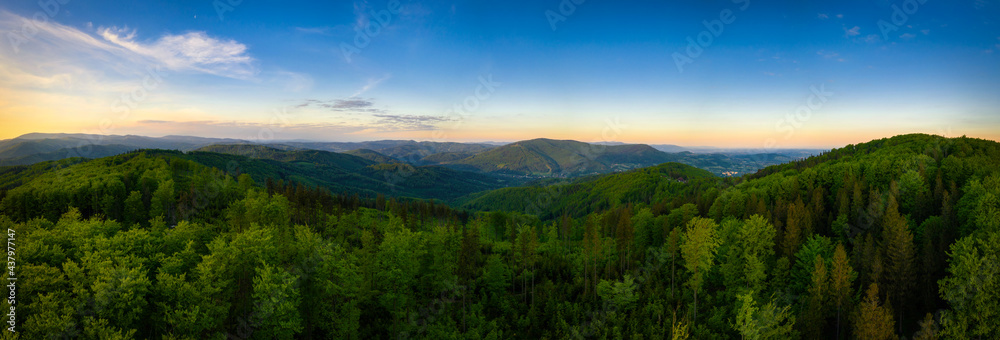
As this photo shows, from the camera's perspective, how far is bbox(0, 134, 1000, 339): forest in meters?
28.6

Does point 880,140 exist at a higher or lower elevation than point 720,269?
higher

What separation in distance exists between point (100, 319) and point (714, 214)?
92.2 metres

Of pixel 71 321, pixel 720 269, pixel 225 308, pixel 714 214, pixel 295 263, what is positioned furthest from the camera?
pixel 714 214

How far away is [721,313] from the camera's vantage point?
145 feet

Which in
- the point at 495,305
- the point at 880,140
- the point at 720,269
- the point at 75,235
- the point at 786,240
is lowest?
the point at 495,305

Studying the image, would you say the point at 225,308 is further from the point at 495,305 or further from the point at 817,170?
the point at 817,170

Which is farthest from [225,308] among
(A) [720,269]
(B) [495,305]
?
(A) [720,269]

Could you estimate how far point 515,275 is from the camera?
200 ft

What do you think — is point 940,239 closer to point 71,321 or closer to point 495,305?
point 495,305

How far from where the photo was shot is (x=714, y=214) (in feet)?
268

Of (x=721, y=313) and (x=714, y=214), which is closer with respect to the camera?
(x=721, y=313)

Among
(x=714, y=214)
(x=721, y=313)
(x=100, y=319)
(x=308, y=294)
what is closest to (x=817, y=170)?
(x=714, y=214)

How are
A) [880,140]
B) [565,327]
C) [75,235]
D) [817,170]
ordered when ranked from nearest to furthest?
[75,235] → [565,327] → [817,170] → [880,140]

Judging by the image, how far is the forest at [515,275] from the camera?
94.0 feet
